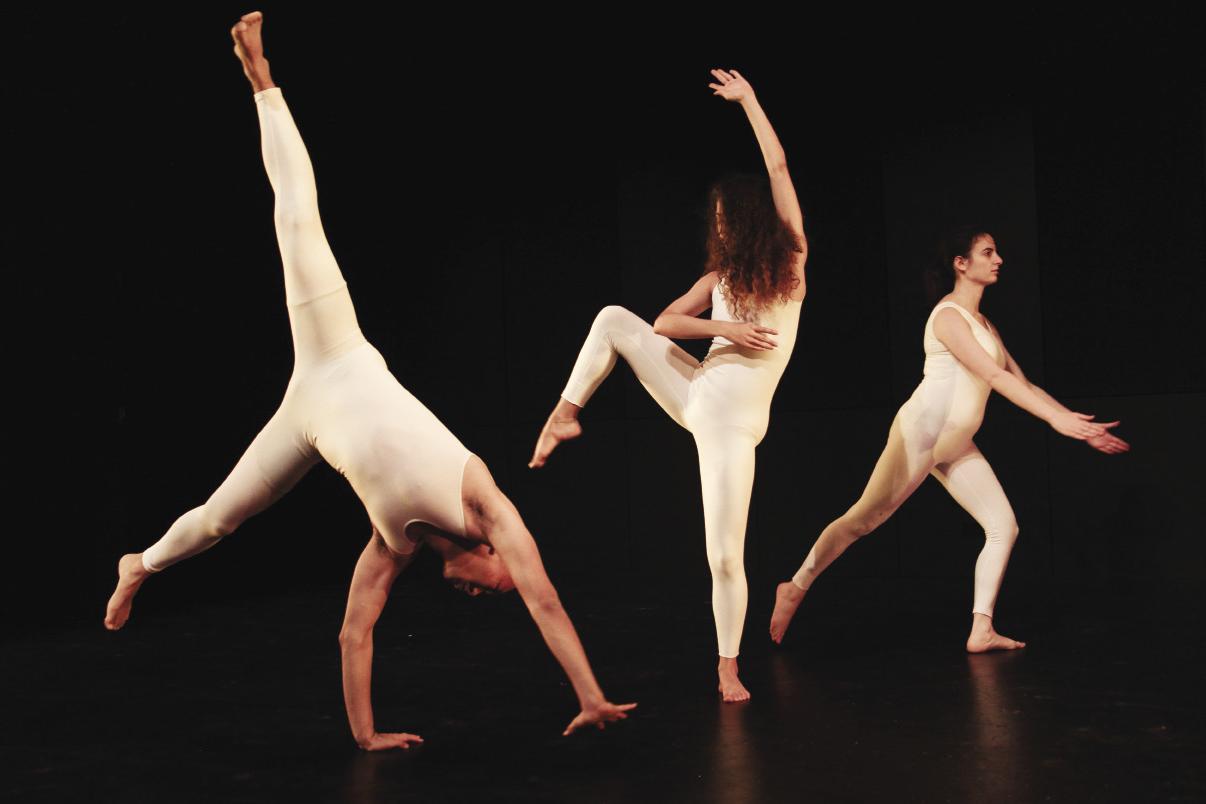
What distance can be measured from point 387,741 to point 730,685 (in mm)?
1003

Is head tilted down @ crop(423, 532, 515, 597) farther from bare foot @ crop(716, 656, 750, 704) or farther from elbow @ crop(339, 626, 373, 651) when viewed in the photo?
bare foot @ crop(716, 656, 750, 704)

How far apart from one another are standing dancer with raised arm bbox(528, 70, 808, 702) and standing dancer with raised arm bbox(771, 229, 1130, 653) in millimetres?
740

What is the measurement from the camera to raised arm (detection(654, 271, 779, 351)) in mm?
3393

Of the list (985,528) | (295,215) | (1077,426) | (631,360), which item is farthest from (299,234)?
(985,528)

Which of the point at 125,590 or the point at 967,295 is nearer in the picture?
the point at 125,590

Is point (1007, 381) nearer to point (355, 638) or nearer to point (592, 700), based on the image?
point (592, 700)

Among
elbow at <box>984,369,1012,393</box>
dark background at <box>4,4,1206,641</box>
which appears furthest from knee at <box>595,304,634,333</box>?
dark background at <box>4,4,1206,641</box>

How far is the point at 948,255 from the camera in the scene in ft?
13.9

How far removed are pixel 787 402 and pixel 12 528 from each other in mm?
3751

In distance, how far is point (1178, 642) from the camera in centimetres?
396

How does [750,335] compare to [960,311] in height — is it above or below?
below

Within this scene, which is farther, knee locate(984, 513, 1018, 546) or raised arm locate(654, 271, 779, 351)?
knee locate(984, 513, 1018, 546)

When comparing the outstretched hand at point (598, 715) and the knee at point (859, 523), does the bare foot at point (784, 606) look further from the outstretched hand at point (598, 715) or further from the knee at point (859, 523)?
the outstretched hand at point (598, 715)

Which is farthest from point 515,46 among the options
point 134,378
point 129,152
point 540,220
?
point 134,378
